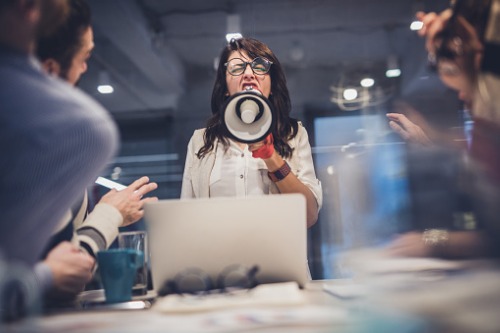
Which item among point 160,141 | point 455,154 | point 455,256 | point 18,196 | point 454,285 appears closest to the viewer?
point 454,285

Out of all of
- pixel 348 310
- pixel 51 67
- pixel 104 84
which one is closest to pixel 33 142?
pixel 51 67

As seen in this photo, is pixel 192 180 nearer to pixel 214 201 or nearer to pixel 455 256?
pixel 214 201

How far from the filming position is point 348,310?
882 mm

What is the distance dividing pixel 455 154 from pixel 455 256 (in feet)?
1.18

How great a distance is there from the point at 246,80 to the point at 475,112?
1.00 m

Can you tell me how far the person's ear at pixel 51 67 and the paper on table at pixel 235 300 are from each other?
2.03 ft

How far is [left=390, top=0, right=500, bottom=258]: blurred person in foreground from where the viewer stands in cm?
122

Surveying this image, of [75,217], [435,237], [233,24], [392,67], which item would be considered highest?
[233,24]

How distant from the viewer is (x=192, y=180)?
2.12 metres

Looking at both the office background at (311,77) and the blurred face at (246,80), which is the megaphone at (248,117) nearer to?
the blurred face at (246,80)

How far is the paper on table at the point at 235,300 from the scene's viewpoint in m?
0.95

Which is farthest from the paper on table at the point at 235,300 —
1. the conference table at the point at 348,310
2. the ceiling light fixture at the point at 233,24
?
the ceiling light fixture at the point at 233,24

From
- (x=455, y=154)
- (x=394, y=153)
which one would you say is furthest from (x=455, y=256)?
(x=394, y=153)

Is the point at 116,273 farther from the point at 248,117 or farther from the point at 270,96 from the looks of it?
the point at 270,96
